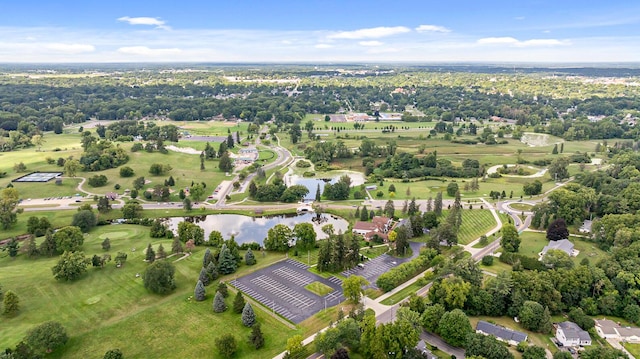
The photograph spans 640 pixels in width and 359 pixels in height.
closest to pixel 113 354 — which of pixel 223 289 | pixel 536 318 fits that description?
pixel 223 289

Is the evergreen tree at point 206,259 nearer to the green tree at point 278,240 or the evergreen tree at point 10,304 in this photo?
the green tree at point 278,240

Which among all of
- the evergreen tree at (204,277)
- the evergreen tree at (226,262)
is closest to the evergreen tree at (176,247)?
the evergreen tree at (226,262)

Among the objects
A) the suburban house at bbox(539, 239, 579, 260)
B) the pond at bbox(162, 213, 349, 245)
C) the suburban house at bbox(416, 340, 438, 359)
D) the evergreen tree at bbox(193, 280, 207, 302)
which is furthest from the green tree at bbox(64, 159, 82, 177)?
the suburban house at bbox(539, 239, 579, 260)

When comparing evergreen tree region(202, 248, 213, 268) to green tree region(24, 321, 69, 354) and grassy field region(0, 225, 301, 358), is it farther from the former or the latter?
green tree region(24, 321, 69, 354)

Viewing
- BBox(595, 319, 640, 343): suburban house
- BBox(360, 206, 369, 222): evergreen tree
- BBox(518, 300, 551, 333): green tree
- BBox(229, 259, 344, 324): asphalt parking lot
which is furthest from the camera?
BBox(360, 206, 369, 222): evergreen tree

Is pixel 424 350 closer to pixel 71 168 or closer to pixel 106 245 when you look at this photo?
pixel 106 245
